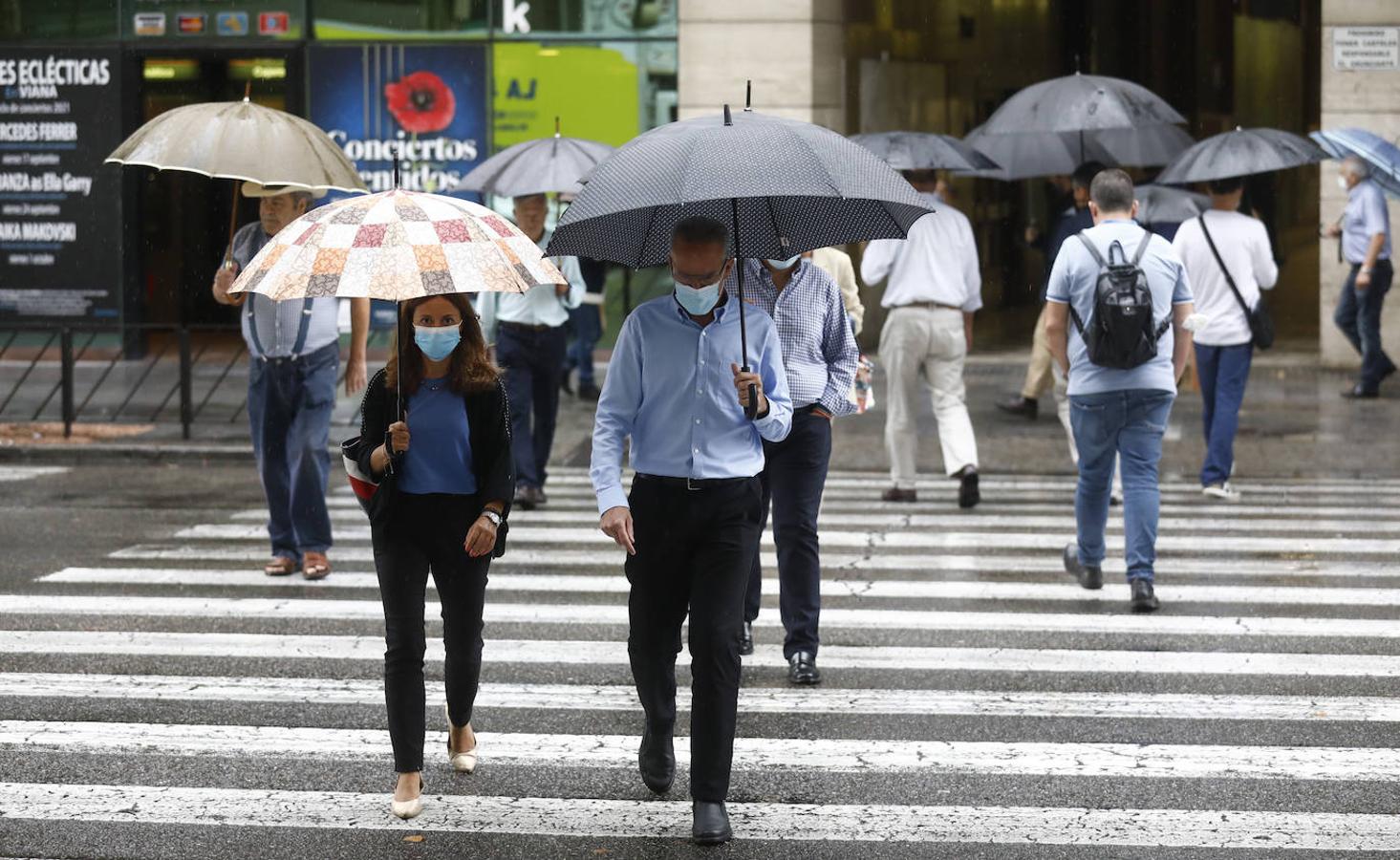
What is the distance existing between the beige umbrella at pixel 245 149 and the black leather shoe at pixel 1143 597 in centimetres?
386

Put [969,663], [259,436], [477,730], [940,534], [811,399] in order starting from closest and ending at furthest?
[477,730] < [811,399] < [969,663] < [259,436] < [940,534]

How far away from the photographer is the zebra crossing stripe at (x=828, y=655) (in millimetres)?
7832

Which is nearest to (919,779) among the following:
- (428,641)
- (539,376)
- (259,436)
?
(428,641)

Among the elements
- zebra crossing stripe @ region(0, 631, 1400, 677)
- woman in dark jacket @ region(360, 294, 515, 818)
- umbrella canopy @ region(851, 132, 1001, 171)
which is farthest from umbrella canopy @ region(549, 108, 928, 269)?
umbrella canopy @ region(851, 132, 1001, 171)

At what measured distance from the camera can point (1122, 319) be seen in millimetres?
8586

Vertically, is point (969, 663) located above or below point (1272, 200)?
below

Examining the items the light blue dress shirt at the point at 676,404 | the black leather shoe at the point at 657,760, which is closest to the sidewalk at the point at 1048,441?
A: the black leather shoe at the point at 657,760

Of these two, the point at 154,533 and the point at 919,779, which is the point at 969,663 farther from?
the point at 154,533

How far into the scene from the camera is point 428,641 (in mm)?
8461

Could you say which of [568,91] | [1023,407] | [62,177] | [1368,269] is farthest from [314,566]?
[62,177]

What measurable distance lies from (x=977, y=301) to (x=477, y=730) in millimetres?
6201

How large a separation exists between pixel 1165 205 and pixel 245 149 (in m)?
7.53

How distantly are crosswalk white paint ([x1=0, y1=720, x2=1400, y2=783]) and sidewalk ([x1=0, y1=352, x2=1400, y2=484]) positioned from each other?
6.90 metres

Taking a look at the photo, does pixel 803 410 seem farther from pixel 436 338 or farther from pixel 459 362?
pixel 436 338
